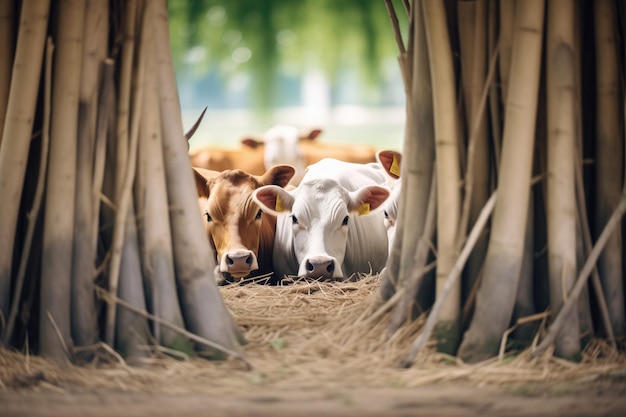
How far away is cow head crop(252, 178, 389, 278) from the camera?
18.2 ft

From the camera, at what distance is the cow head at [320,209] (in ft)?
18.2

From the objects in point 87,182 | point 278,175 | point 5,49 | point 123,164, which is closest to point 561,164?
point 123,164

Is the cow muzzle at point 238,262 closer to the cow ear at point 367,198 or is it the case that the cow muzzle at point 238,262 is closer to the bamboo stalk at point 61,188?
the cow ear at point 367,198

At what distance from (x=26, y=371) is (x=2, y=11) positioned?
134 cm

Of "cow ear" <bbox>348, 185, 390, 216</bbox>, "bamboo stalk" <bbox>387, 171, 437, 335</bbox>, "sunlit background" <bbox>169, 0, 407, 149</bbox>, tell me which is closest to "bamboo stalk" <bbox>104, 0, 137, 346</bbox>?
"bamboo stalk" <bbox>387, 171, 437, 335</bbox>

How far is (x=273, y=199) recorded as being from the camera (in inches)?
221

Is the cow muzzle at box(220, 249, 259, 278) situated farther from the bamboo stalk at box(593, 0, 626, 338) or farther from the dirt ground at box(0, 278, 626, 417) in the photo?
the bamboo stalk at box(593, 0, 626, 338)

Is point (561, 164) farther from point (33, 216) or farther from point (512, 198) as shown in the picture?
point (33, 216)

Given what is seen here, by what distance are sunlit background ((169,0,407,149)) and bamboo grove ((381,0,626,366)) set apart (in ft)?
31.3

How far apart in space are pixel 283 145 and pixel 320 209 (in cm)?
438

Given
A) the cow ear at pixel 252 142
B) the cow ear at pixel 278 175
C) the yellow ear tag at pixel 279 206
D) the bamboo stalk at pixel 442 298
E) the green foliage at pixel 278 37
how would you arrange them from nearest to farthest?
the bamboo stalk at pixel 442 298, the yellow ear tag at pixel 279 206, the cow ear at pixel 278 175, the cow ear at pixel 252 142, the green foliage at pixel 278 37

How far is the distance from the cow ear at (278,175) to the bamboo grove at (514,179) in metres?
2.61

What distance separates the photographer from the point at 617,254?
3.32 m

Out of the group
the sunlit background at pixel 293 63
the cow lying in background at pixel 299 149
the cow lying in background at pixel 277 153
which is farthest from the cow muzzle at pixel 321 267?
the sunlit background at pixel 293 63
